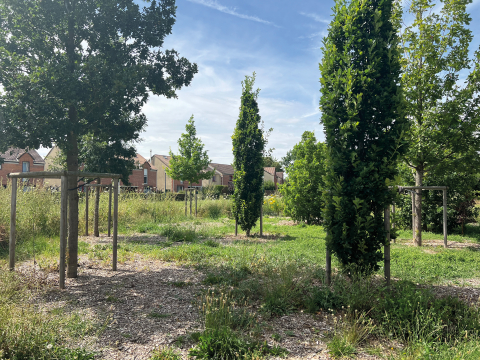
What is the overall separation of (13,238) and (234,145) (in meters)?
7.35

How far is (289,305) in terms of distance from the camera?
4.27 m

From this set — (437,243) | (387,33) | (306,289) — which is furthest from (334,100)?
(437,243)

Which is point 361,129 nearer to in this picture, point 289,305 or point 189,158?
point 289,305

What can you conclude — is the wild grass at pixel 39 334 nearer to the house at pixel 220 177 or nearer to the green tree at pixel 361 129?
the green tree at pixel 361 129

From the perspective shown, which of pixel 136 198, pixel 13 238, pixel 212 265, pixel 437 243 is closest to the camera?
pixel 13 238

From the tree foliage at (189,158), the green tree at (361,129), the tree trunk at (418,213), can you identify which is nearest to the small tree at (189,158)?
the tree foliage at (189,158)

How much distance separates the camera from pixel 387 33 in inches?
199

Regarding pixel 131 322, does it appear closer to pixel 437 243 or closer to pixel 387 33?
pixel 387 33

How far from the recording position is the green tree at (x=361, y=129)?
15.7 feet

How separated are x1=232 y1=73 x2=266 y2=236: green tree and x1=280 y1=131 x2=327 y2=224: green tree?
3990mm

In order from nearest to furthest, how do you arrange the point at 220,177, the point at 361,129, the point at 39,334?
the point at 39,334, the point at 361,129, the point at 220,177

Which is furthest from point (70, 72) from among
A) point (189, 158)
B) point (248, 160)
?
point (189, 158)

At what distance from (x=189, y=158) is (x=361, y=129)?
1575 cm

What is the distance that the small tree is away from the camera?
19.5 m
